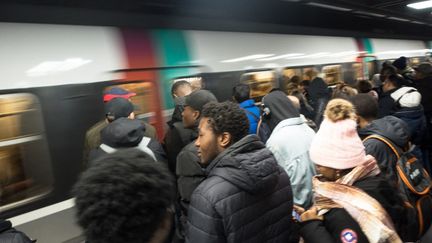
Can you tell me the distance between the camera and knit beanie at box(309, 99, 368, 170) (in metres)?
1.39

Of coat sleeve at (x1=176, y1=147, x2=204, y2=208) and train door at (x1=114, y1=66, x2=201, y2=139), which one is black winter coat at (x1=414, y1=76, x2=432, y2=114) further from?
coat sleeve at (x1=176, y1=147, x2=204, y2=208)

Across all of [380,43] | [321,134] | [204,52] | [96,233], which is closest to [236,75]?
[204,52]

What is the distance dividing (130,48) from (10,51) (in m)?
1.11

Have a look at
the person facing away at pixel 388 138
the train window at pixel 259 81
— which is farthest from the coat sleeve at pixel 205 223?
the train window at pixel 259 81

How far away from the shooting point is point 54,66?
280 centimetres

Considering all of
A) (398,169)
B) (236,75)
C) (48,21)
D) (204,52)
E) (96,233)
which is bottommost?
(398,169)

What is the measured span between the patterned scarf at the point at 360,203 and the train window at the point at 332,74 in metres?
5.33

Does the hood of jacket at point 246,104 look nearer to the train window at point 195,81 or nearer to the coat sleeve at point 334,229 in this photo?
the train window at point 195,81

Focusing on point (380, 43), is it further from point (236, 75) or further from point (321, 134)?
point (321, 134)

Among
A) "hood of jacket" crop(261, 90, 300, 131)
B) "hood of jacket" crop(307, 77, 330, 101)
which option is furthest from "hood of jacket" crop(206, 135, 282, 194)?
"hood of jacket" crop(307, 77, 330, 101)

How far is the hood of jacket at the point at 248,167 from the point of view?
1.34 m

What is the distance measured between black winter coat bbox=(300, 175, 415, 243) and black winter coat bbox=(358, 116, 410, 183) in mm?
671

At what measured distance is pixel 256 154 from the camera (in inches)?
54.9

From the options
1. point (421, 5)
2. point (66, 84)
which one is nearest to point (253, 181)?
point (66, 84)
